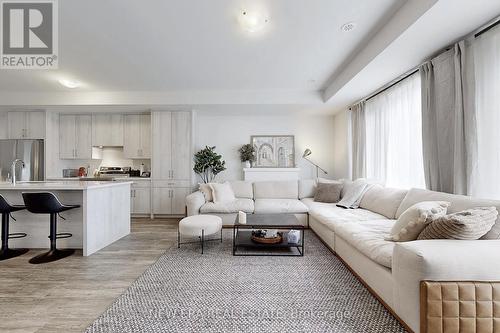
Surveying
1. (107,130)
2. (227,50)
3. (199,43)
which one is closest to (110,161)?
(107,130)

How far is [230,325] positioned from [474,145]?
2.66 metres

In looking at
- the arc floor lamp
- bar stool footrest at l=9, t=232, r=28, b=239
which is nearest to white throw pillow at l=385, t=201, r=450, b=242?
the arc floor lamp

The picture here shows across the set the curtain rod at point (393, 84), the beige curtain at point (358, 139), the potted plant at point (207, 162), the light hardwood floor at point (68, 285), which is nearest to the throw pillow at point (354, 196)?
the beige curtain at point (358, 139)

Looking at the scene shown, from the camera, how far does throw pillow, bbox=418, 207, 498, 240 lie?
5.02ft

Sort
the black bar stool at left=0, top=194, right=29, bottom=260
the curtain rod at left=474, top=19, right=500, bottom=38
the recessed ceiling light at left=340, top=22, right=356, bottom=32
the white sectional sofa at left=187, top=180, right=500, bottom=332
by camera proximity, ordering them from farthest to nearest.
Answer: the black bar stool at left=0, top=194, right=29, bottom=260 < the recessed ceiling light at left=340, top=22, right=356, bottom=32 < the curtain rod at left=474, top=19, right=500, bottom=38 < the white sectional sofa at left=187, top=180, right=500, bottom=332

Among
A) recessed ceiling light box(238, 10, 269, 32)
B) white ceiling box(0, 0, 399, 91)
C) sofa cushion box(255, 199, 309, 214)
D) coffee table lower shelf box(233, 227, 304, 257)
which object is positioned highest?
white ceiling box(0, 0, 399, 91)

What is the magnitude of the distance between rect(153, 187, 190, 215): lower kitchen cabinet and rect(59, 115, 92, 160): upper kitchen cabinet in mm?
2048

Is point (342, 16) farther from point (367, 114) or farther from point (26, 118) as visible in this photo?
point (26, 118)

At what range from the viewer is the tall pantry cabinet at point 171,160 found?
4984 mm

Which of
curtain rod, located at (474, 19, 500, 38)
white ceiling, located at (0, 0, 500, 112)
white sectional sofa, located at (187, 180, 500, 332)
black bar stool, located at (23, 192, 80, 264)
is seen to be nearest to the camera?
white sectional sofa, located at (187, 180, 500, 332)

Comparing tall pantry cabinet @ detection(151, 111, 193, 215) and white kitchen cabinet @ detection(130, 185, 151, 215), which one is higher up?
tall pantry cabinet @ detection(151, 111, 193, 215)

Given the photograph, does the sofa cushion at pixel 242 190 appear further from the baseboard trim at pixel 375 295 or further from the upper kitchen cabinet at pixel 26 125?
the upper kitchen cabinet at pixel 26 125

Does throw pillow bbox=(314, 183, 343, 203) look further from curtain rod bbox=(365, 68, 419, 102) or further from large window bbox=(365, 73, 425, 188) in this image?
curtain rod bbox=(365, 68, 419, 102)

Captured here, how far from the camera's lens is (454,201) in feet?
6.77
